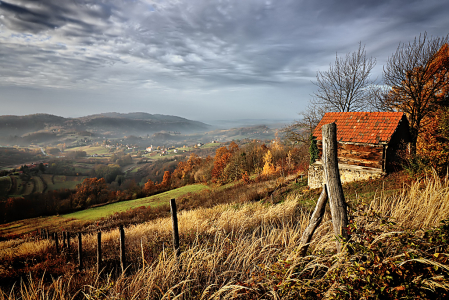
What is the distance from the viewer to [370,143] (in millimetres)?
13469

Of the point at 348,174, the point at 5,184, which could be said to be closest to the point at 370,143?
the point at 348,174

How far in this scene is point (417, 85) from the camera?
658 inches

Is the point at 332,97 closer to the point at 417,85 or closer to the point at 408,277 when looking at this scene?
the point at 417,85

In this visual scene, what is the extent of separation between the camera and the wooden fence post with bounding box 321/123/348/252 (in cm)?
274

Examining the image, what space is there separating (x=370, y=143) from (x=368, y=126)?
4.47 ft

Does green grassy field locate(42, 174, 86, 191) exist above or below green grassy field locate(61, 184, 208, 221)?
below

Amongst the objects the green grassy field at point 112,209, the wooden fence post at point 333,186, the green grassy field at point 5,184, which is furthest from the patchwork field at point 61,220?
the green grassy field at point 5,184

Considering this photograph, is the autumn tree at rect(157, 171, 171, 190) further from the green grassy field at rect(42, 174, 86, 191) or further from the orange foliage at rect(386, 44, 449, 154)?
the orange foliage at rect(386, 44, 449, 154)

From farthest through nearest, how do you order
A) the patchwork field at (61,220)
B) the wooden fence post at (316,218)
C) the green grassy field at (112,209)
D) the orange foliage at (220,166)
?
the orange foliage at (220,166), the green grassy field at (112,209), the patchwork field at (61,220), the wooden fence post at (316,218)

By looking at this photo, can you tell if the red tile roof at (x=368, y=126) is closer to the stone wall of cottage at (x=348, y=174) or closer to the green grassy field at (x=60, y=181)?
the stone wall of cottage at (x=348, y=174)

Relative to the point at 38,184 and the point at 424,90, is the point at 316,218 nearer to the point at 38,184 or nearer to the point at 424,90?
the point at 424,90

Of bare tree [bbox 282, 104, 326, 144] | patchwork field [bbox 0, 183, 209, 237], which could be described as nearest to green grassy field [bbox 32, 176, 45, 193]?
patchwork field [bbox 0, 183, 209, 237]

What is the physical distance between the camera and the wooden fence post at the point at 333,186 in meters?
→ 2.74

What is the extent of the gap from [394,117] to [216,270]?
15733 mm
